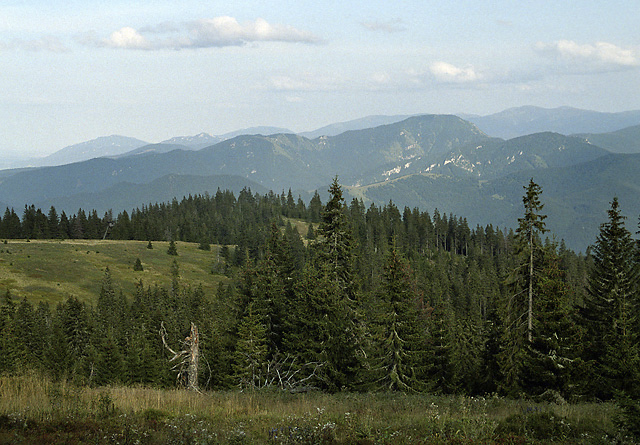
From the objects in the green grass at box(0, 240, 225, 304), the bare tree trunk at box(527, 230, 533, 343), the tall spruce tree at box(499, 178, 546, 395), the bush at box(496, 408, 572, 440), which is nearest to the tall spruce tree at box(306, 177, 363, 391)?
the tall spruce tree at box(499, 178, 546, 395)

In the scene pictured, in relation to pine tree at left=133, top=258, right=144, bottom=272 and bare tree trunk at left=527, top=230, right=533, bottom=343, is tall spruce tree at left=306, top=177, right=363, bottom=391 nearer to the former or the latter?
bare tree trunk at left=527, top=230, right=533, bottom=343

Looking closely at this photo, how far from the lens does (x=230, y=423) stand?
10102 mm

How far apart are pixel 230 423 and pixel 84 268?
108 meters

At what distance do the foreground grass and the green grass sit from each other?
8334 centimetres

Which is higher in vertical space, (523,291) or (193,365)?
(523,291)

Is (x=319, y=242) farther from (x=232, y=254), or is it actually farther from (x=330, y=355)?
(x=232, y=254)

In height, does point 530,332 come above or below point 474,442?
below

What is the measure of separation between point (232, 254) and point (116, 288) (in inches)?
2118

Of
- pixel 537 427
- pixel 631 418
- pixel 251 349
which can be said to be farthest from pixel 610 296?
pixel 631 418

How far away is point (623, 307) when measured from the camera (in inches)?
1129

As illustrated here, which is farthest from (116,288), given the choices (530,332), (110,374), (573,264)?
(573,264)

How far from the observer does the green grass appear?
88125 mm

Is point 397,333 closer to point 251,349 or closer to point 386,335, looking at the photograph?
point 386,335

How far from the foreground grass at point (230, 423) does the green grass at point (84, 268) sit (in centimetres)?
8334
